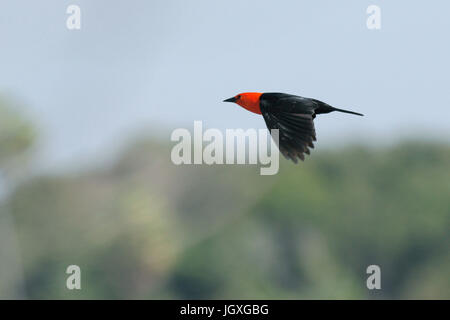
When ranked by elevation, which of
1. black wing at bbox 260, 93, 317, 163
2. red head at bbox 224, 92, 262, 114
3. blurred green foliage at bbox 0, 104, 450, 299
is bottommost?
blurred green foliage at bbox 0, 104, 450, 299

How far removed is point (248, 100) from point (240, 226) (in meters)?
38.2

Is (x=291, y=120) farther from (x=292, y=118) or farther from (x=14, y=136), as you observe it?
(x=14, y=136)

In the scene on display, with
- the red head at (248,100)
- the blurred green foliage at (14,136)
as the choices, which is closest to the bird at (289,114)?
the red head at (248,100)

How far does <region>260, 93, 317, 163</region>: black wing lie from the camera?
5.01 meters

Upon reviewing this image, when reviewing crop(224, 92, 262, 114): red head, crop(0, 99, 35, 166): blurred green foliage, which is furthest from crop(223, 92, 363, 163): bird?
crop(0, 99, 35, 166): blurred green foliage

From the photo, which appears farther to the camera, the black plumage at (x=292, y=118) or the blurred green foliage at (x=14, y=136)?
the blurred green foliage at (x=14, y=136)

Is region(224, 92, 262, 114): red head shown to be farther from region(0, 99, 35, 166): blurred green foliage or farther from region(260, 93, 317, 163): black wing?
region(0, 99, 35, 166): blurred green foliage

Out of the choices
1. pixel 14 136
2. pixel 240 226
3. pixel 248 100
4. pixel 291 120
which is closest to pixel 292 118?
pixel 291 120

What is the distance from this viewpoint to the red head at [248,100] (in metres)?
5.15

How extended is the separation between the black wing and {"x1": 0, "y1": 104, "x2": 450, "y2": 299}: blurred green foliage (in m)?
19.2

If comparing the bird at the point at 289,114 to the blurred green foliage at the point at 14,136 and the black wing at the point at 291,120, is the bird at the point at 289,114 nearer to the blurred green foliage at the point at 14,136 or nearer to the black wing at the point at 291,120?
the black wing at the point at 291,120

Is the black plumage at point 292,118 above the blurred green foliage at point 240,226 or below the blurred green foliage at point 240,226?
above

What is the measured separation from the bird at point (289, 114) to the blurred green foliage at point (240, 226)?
19189mm
